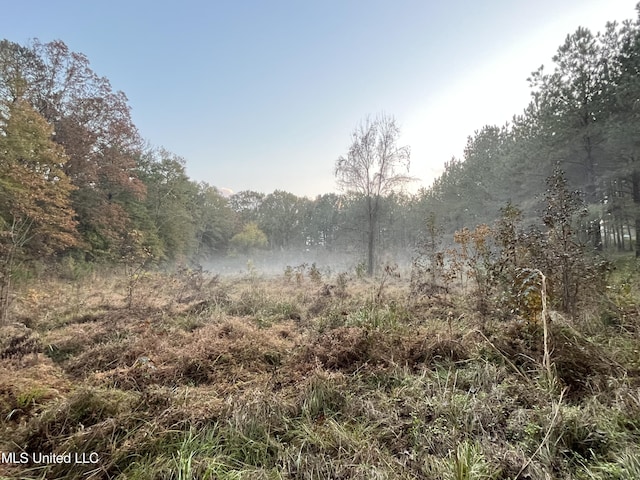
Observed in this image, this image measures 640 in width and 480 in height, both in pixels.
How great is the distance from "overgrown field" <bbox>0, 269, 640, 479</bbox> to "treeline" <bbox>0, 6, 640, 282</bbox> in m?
3.25

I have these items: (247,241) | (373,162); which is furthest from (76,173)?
(247,241)

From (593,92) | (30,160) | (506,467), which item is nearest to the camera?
(506,467)

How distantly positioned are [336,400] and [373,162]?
11358 mm

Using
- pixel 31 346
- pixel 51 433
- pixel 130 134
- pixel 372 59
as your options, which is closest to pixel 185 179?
pixel 130 134

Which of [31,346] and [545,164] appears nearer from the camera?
[31,346]

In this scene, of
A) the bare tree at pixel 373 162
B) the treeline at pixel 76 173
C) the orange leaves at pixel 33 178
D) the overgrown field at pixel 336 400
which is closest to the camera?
the overgrown field at pixel 336 400

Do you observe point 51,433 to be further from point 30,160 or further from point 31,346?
point 30,160

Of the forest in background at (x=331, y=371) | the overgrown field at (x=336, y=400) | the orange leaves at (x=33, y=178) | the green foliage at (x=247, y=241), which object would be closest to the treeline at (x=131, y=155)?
the orange leaves at (x=33, y=178)

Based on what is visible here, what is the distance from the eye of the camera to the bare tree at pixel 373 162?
1205 cm

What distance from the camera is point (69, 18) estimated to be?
20.3 feet

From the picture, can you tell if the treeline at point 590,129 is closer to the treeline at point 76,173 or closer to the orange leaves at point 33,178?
Result: the treeline at point 76,173

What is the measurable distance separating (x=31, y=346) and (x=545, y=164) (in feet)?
56.2

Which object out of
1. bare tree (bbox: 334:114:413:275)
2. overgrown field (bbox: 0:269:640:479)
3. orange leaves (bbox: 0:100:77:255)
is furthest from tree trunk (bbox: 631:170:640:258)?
orange leaves (bbox: 0:100:77:255)

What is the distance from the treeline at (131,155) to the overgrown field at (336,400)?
325 cm
